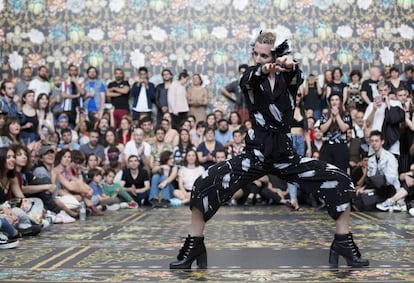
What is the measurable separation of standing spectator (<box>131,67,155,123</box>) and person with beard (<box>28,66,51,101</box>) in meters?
1.72

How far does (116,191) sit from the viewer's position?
460 inches

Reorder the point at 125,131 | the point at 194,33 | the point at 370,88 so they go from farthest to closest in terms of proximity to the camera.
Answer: the point at 194,33 < the point at 370,88 < the point at 125,131

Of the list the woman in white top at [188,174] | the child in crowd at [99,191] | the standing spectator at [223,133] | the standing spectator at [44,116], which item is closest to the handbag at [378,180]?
the woman in white top at [188,174]

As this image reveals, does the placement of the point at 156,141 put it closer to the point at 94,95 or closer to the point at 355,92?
the point at 94,95

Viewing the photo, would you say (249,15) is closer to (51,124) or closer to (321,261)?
(51,124)

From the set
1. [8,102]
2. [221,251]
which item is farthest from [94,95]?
[221,251]

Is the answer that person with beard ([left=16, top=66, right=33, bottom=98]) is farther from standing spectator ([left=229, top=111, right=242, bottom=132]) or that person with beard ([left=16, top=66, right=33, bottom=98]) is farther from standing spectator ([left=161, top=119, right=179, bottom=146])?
standing spectator ([left=229, top=111, right=242, bottom=132])

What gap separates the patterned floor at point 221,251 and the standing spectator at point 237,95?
6.91 metres

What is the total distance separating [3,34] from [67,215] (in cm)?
898

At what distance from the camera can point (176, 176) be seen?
12.9 metres

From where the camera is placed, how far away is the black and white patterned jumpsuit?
4.99 m

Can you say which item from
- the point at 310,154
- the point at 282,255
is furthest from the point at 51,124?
the point at 282,255

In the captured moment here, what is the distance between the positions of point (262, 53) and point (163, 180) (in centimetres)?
778

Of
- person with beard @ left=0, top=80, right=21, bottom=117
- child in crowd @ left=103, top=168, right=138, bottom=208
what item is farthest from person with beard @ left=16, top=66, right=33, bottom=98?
child in crowd @ left=103, top=168, right=138, bottom=208
